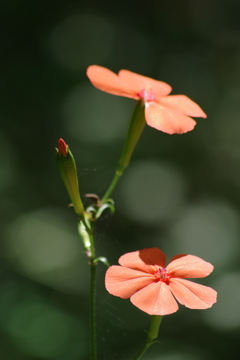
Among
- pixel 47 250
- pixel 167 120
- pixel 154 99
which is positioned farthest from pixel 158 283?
pixel 47 250

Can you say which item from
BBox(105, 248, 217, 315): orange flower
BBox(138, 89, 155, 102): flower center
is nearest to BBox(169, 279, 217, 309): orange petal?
BBox(105, 248, 217, 315): orange flower

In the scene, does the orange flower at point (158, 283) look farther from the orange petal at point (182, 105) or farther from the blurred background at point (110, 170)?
the blurred background at point (110, 170)

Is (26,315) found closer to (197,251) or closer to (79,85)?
(197,251)

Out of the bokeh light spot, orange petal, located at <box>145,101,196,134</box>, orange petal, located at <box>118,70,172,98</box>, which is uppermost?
orange petal, located at <box>118,70,172,98</box>

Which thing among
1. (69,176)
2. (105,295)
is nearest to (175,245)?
(105,295)

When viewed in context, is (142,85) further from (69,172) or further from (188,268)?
(188,268)

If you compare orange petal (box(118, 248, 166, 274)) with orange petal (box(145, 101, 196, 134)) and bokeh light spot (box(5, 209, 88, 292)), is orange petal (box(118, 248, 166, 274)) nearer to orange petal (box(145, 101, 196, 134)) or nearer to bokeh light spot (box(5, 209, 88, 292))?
orange petal (box(145, 101, 196, 134))
